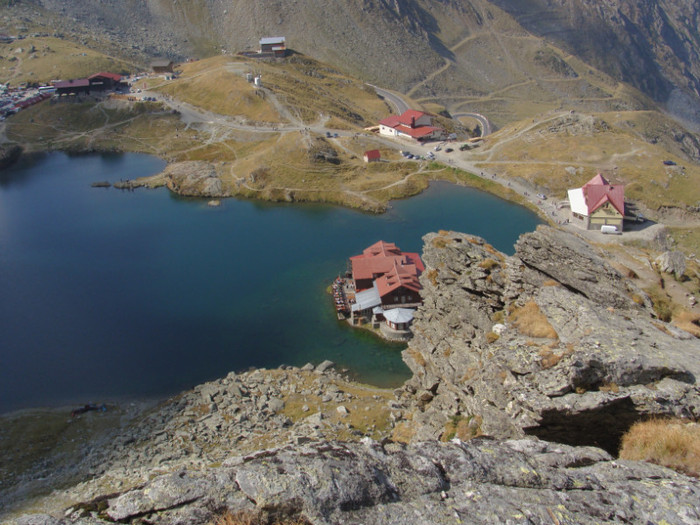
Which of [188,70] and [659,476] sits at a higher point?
[188,70]

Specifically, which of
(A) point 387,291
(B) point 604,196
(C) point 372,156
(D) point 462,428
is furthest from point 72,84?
(D) point 462,428

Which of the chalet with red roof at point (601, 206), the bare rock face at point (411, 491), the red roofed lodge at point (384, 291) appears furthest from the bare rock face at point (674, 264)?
the chalet with red roof at point (601, 206)

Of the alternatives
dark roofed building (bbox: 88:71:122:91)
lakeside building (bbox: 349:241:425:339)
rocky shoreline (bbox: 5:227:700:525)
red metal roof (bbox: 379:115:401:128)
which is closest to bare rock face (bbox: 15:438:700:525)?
rocky shoreline (bbox: 5:227:700:525)

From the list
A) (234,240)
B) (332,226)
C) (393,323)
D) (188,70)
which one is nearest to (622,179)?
(332,226)

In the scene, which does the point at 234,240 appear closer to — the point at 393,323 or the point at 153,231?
the point at 153,231

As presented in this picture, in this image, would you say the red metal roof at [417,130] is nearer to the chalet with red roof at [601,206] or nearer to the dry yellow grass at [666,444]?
the chalet with red roof at [601,206]

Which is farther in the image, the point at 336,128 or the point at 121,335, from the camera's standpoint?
the point at 336,128
